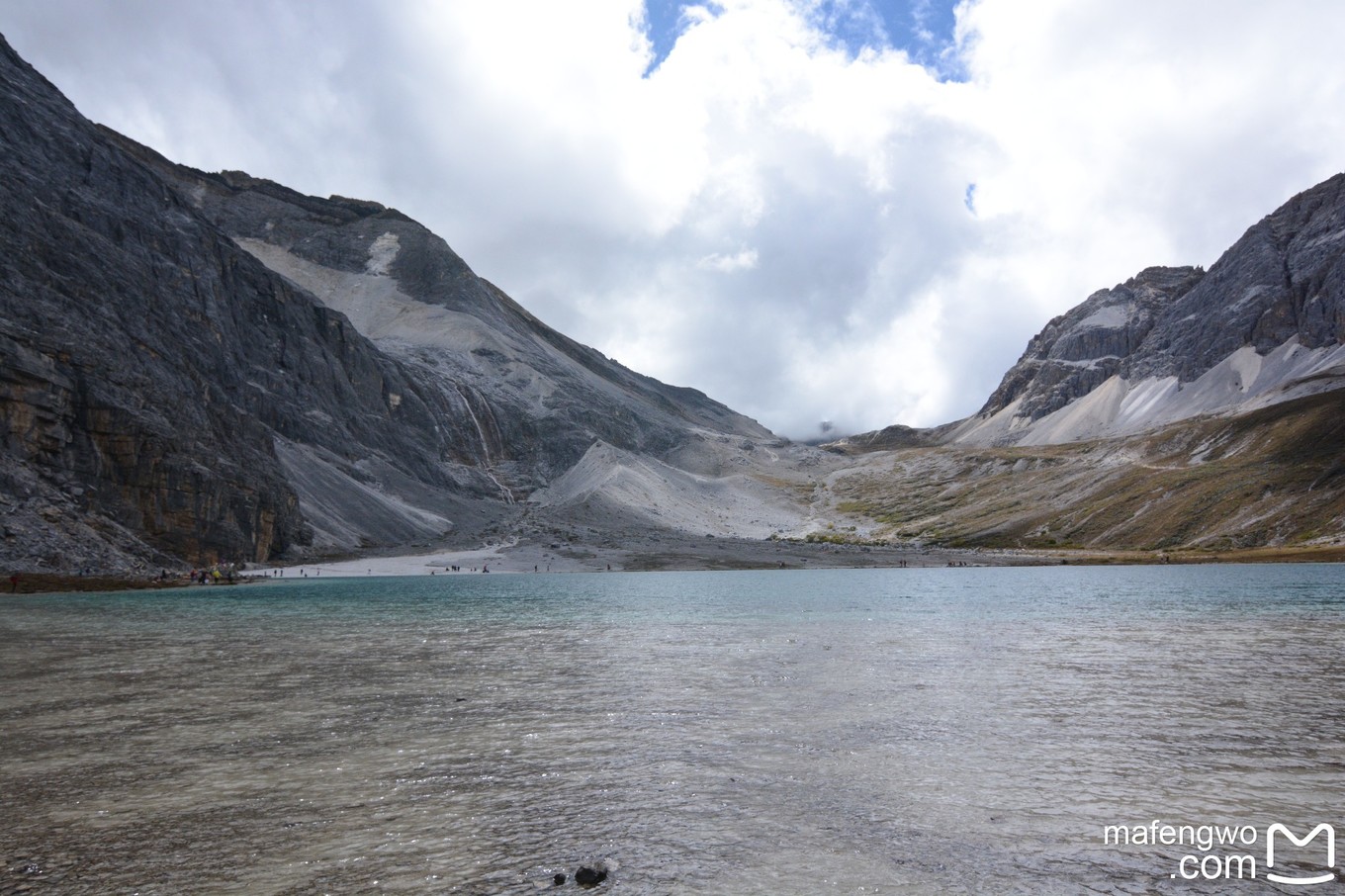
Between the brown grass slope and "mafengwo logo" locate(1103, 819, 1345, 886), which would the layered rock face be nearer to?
"mafengwo logo" locate(1103, 819, 1345, 886)

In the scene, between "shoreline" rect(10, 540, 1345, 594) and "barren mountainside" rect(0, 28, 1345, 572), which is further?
"shoreline" rect(10, 540, 1345, 594)

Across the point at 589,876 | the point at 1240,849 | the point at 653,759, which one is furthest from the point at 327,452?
the point at 1240,849

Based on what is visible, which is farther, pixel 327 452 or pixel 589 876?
pixel 327 452

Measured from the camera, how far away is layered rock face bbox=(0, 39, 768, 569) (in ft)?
210

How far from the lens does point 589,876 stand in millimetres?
8961

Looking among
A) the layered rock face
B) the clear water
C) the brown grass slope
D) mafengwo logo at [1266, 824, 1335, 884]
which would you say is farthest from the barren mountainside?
mafengwo logo at [1266, 824, 1335, 884]

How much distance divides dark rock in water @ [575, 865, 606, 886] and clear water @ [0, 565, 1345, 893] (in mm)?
243

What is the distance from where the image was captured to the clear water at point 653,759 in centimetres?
939

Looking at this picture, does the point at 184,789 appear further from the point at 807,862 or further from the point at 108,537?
the point at 108,537

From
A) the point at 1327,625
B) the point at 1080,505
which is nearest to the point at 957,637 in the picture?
the point at 1327,625

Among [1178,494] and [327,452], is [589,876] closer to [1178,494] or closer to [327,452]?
[327,452]

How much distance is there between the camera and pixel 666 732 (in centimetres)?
1578

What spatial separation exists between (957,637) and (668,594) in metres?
31.1

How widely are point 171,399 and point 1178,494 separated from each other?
151 metres
